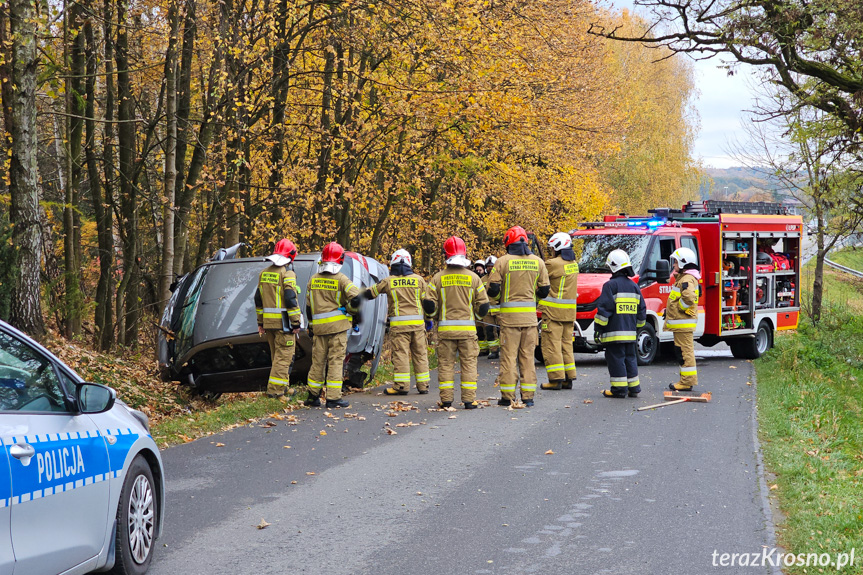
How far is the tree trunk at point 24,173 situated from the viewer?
9.84m

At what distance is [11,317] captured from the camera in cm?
1057

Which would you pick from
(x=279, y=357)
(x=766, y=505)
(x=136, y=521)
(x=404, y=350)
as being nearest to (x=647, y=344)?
(x=404, y=350)

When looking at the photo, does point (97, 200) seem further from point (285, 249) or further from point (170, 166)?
point (285, 249)

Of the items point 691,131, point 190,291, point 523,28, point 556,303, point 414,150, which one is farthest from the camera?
point 691,131

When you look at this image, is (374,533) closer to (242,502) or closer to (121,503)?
(242,502)

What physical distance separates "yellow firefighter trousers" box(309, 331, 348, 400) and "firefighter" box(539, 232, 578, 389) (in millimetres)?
3113

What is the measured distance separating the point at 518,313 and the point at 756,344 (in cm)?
868

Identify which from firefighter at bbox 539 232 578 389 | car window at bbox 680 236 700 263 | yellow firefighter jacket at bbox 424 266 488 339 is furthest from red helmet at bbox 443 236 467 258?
car window at bbox 680 236 700 263

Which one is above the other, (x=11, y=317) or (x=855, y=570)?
(x=11, y=317)

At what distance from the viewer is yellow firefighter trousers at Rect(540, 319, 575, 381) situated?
42.3 feet

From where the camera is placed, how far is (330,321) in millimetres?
11336

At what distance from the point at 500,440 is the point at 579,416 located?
1884 millimetres

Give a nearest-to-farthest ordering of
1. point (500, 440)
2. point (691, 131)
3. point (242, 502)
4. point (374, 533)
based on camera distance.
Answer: point (374, 533)
point (242, 502)
point (500, 440)
point (691, 131)

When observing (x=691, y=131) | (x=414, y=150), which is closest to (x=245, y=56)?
(x=414, y=150)
